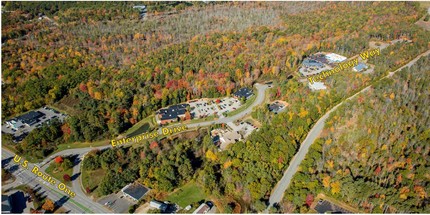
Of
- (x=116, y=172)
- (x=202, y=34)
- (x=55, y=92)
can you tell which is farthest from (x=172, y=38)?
(x=116, y=172)

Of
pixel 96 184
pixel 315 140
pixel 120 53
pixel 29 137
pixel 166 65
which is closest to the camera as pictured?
pixel 96 184

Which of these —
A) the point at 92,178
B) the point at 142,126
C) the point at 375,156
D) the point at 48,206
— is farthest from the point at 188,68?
the point at 375,156

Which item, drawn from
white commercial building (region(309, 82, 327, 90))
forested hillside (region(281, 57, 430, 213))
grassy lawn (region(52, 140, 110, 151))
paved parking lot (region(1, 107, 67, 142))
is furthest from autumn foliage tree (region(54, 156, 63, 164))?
white commercial building (region(309, 82, 327, 90))

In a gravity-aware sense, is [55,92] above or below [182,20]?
below

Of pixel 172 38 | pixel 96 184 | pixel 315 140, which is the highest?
pixel 172 38

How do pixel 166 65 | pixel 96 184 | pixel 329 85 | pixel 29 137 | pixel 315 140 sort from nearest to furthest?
pixel 96 184
pixel 315 140
pixel 29 137
pixel 329 85
pixel 166 65

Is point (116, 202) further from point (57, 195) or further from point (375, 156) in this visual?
point (375, 156)

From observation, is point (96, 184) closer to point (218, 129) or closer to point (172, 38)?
point (218, 129)

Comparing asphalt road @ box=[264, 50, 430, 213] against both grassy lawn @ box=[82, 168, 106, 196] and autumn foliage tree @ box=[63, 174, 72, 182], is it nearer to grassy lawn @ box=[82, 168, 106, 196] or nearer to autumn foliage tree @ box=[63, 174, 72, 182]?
grassy lawn @ box=[82, 168, 106, 196]
